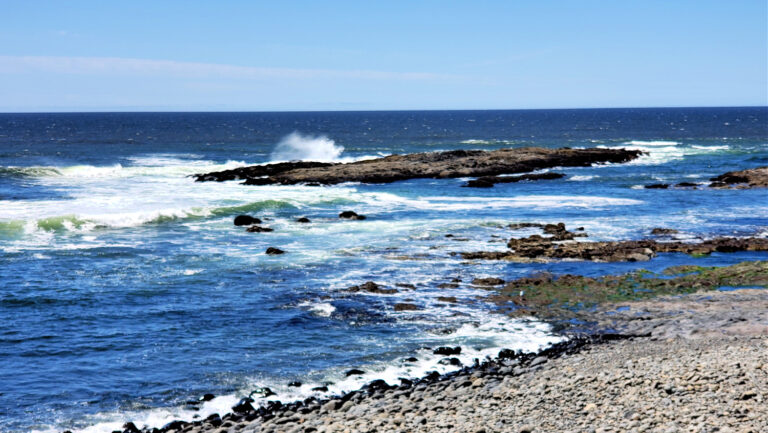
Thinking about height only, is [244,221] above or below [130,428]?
above

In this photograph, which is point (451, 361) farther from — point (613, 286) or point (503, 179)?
point (503, 179)

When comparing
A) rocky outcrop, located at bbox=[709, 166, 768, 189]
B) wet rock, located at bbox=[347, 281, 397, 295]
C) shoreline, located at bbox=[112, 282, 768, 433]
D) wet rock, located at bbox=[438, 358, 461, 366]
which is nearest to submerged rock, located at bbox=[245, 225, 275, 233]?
wet rock, located at bbox=[347, 281, 397, 295]

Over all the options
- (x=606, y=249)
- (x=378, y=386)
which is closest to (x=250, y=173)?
(x=606, y=249)

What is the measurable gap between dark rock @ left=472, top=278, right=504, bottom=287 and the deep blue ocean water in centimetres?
46

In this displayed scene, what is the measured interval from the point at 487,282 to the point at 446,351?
22.3ft

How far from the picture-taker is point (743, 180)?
4956cm

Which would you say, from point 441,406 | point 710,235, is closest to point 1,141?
point 710,235

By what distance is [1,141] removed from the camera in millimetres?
105250

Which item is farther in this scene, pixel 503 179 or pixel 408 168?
pixel 408 168

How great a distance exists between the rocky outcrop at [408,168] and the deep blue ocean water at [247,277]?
2981 mm

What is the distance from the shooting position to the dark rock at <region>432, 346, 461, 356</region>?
1625 centimetres

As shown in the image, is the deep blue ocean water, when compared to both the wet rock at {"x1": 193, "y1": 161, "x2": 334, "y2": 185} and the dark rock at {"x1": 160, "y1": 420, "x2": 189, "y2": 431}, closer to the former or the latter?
the dark rock at {"x1": 160, "y1": 420, "x2": 189, "y2": 431}

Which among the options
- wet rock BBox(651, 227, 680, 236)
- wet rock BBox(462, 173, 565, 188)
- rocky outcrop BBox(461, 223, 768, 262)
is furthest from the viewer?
wet rock BBox(462, 173, 565, 188)

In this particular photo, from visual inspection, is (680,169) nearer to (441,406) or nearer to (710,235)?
(710,235)
